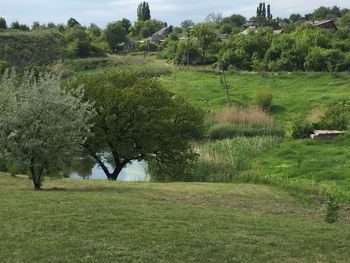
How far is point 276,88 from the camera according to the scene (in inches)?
2279

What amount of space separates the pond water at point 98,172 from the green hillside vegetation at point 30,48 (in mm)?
59155

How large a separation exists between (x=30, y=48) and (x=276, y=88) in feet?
191

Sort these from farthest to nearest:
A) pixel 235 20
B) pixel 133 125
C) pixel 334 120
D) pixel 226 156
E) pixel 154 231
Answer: pixel 235 20 → pixel 334 120 → pixel 226 156 → pixel 133 125 → pixel 154 231

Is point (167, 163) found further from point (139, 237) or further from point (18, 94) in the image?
point (139, 237)

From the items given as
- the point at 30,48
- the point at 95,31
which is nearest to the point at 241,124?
the point at 30,48

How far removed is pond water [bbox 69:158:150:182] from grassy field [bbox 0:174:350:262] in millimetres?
16222

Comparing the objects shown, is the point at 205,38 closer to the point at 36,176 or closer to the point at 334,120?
the point at 334,120

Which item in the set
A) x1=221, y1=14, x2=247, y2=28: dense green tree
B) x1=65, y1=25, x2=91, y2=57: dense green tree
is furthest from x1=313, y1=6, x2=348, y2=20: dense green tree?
x1=65, y1=25, x2=91, y2=57: dense green tree

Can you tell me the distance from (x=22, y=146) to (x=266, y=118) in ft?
87.7

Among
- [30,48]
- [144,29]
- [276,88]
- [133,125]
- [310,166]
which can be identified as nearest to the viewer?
[310,166]

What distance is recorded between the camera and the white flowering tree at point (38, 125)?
1767 cm

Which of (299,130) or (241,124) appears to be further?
(241,124)

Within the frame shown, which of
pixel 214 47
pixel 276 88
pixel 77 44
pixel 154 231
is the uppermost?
pixel 77 44

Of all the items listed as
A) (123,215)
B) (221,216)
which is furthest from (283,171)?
(123,215)
